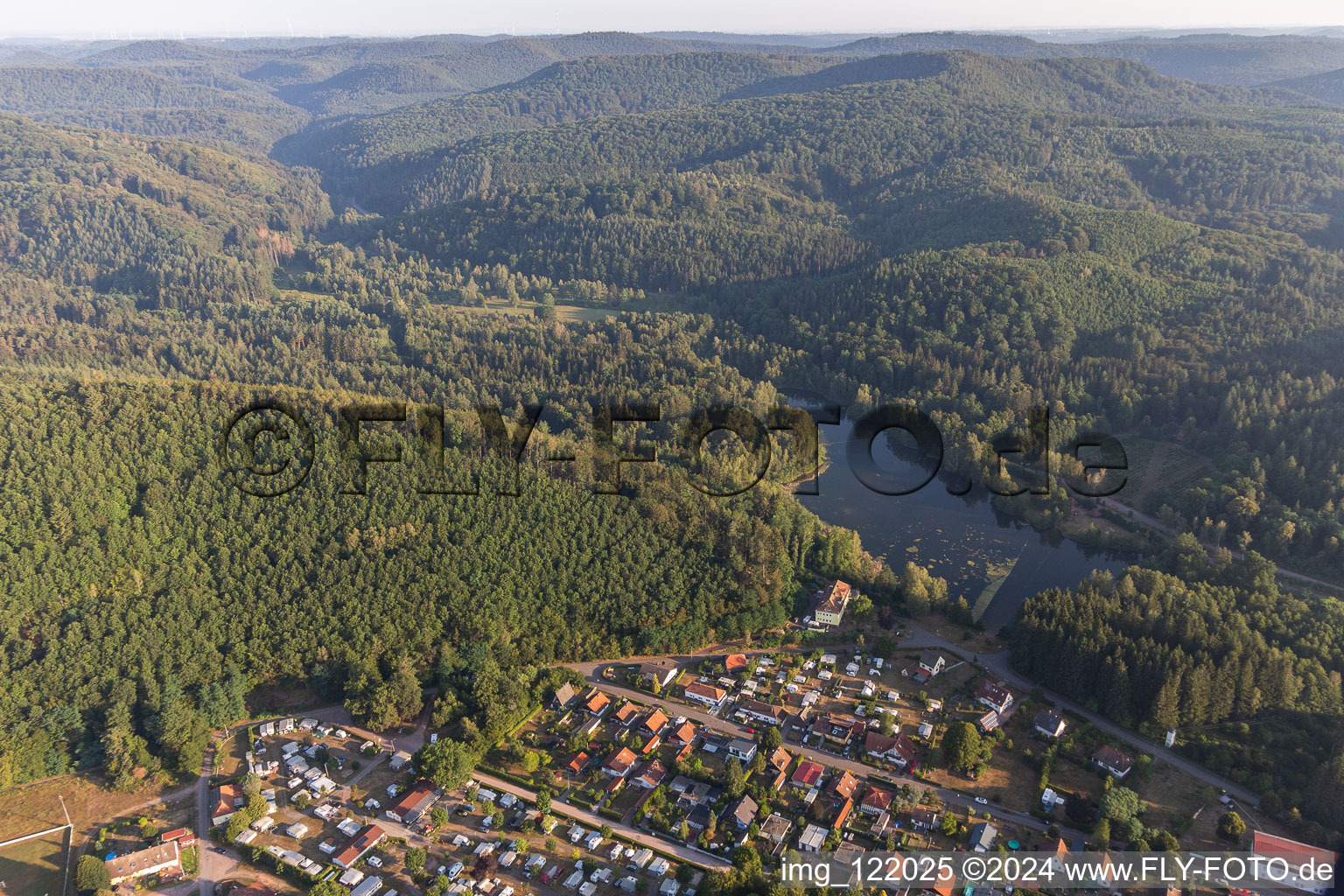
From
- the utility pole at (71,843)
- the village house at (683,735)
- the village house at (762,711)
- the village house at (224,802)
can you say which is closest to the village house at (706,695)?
the village house at (762,711)

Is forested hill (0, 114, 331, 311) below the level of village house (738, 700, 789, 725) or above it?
above

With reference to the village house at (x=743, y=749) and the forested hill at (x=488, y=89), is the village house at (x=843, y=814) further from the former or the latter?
the forested hill at (x=488, y=89)

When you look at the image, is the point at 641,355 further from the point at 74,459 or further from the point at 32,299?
the point at 32,299

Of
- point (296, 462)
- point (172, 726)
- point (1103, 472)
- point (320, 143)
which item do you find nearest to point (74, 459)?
point (296, 462)

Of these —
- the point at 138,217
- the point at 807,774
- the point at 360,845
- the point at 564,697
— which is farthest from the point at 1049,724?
the point at 138,217

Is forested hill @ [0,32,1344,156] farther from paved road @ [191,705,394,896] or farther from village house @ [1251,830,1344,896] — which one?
village house @ [1251,830,1344,896]

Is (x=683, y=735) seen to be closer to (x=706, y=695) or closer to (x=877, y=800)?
(x=706, y=695)

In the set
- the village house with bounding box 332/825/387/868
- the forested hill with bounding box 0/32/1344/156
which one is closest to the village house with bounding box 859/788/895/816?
the village house with bounding box 332/825/387/868
